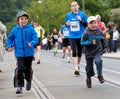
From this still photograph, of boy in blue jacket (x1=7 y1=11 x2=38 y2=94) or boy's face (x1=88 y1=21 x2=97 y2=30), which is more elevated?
boy's face (x1=88 y1=21 x2=97 y2=30)

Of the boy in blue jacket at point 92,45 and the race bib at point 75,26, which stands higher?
the race bib at point 75,26

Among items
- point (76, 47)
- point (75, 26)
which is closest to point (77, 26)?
point (75, 26)

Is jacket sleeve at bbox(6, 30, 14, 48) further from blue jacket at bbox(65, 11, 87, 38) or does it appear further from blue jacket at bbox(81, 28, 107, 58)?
blue jacket at bbox(65, 11, 87, 38)

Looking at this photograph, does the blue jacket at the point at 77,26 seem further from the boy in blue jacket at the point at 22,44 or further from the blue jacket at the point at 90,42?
the boy in blue jacket at the point at 22,44

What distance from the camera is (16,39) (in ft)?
35.7

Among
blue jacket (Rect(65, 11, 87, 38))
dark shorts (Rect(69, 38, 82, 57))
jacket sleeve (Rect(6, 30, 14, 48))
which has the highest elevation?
blue jacket (Rect(65, 11, 87, 38))

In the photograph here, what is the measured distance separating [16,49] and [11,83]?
8.43 ft

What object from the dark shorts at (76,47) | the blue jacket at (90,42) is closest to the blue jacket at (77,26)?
the dark shorts at (76,47)

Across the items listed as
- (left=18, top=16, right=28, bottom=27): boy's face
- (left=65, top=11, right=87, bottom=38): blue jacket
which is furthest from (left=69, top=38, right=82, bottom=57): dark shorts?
(left=18, top=16, right=28, bottom=27): boy's face

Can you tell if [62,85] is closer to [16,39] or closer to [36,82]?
[36,82]

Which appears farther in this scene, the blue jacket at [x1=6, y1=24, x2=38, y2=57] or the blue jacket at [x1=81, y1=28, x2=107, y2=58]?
the blue jacket at [x1=81, y1=28, x2=107, y2=58]

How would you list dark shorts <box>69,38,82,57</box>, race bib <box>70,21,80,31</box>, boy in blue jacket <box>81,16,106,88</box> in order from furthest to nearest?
race bib <box>70,21,80,31</box> → dark shorts <box>69,38,82,57</box> → boy in blue jacket <box>81,16,106,88</box>

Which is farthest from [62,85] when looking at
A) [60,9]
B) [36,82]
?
[60,9]

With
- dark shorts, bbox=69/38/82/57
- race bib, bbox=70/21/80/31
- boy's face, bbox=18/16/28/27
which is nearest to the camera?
boy's face, bbox=18/16/28/27
